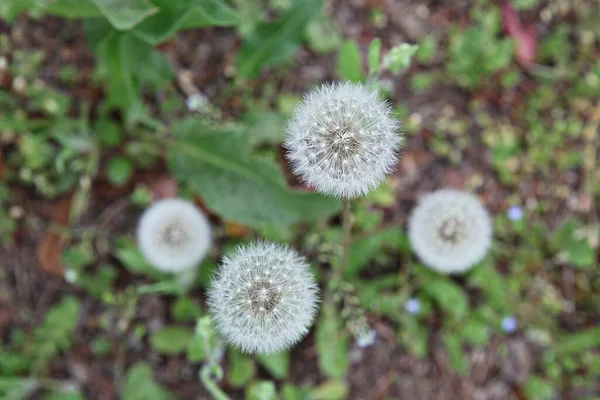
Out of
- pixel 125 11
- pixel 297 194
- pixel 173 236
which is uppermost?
pixel 125 11

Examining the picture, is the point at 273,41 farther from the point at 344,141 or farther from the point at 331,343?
the point at 331,343

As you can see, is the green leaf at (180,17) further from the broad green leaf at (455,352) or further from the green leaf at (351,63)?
the broad green leaf at (455,352)

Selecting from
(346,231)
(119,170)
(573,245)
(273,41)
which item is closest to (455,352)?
(573,245)

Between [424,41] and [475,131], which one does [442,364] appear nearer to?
[475,131]

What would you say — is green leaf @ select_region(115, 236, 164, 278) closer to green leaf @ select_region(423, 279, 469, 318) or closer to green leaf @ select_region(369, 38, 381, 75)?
green leaf @ select_region(423, 279, 469, 318)

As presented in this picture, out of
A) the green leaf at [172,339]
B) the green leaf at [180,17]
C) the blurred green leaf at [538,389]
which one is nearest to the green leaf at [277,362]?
the green leaf at [172,339]

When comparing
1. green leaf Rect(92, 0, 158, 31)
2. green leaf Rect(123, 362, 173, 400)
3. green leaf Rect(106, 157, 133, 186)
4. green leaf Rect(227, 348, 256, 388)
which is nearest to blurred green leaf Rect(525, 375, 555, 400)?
green leaf Rect(227, 348, 256, 388)
